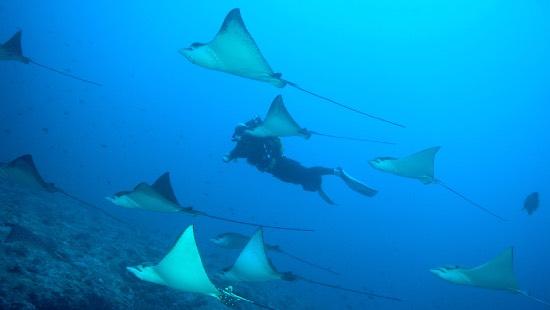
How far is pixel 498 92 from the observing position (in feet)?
264

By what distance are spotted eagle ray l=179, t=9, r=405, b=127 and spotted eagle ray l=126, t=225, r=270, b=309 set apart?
207 cm

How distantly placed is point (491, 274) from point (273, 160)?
504 cm

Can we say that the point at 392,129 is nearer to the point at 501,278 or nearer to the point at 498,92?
the point at 498,92

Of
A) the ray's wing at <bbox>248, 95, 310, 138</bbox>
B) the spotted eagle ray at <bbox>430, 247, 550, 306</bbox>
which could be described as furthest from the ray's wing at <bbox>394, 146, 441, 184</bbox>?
the spotted eagle ray at <bbox>430, 247, 550, 306</bbox>

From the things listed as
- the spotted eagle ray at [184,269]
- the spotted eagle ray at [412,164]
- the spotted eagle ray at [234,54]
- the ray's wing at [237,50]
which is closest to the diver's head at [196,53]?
the spotted eagle ray at [234,54]

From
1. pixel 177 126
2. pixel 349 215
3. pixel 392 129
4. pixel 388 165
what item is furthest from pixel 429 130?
pixel 388 165

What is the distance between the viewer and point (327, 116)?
336 feet

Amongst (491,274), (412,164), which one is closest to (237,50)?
(412,164)

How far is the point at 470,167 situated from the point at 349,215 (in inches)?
1792

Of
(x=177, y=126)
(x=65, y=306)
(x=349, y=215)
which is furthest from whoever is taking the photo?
(x=177, y=126)

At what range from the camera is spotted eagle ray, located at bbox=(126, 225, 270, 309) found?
3.60 metres

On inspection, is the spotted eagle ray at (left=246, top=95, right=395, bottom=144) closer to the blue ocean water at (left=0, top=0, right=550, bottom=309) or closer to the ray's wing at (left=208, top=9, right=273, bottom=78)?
the ray's wing at (left=208, top=9, right=273, bottom=78)

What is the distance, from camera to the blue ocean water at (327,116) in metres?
48.1

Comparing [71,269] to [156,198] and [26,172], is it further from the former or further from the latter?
[156,198]
